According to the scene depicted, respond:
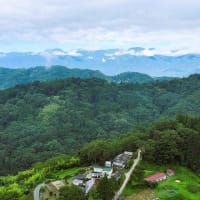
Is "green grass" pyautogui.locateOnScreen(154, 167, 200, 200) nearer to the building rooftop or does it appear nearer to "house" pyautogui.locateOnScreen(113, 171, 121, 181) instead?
"house" pyautogui.locateOnScreen(113, 171, 121, 181)

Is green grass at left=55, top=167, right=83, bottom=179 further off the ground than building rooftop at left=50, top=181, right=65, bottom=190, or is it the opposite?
building rooftop at left=50, top=181, right=65, bottom=190

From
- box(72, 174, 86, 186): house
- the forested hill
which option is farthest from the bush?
the forested hill

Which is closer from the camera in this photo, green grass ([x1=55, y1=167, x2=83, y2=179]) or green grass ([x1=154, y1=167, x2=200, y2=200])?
green grass ([x1=154, y1=167, x2=200, y2=200])

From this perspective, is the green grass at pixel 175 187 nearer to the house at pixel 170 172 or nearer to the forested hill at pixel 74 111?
the house at pixel 170 172

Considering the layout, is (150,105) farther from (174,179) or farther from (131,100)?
(174,179)

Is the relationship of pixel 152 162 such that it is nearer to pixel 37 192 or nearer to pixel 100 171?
pixel 100 171

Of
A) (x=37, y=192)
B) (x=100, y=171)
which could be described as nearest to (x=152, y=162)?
(x=100, y=171)

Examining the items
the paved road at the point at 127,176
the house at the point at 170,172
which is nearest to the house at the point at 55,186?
the paved road at the point at 127,176
